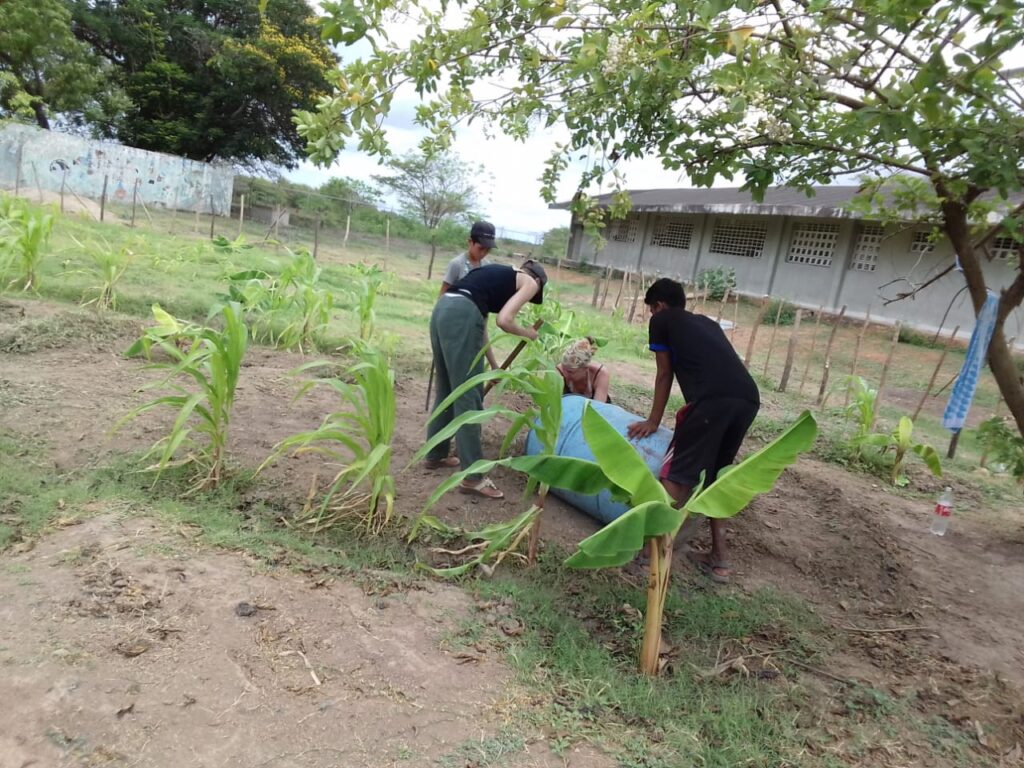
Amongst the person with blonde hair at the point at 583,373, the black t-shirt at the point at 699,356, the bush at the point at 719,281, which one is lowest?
the person with blonde hair at the point at 583,373

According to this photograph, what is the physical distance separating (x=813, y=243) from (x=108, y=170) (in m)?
19.7

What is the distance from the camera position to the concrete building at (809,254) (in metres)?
13.5

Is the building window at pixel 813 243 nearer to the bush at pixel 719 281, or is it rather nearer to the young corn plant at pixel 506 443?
the bush at pixel 719 281

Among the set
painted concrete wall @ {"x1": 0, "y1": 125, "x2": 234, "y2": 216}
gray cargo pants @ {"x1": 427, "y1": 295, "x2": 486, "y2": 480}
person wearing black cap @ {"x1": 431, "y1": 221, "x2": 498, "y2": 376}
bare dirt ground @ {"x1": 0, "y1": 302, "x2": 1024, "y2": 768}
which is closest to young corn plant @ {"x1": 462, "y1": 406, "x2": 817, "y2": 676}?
bare dirt ground @ {"x1": 0, "y1": 302, "x2": 1024, "y2": 768}

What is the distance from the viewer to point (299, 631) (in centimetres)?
237

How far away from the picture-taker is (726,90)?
2916 mm

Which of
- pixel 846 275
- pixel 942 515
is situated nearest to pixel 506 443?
pixel 942 515

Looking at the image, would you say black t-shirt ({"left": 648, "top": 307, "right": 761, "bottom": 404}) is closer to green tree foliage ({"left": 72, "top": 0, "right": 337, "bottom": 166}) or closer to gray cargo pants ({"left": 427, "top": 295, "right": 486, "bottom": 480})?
gray cargo pants ({"left": 427, "top": 295, "right": 486, "bottom": 480})

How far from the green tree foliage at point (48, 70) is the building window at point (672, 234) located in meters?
16.8

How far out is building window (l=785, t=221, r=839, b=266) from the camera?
15.6 m

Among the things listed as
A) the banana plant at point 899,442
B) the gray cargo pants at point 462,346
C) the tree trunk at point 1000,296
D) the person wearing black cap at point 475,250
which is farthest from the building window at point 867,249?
the gray cargo pants at point 462,346

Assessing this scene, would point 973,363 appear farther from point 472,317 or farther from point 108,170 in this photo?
point 108,170

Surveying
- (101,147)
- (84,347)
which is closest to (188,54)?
(101,147)

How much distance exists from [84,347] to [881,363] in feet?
40.3
